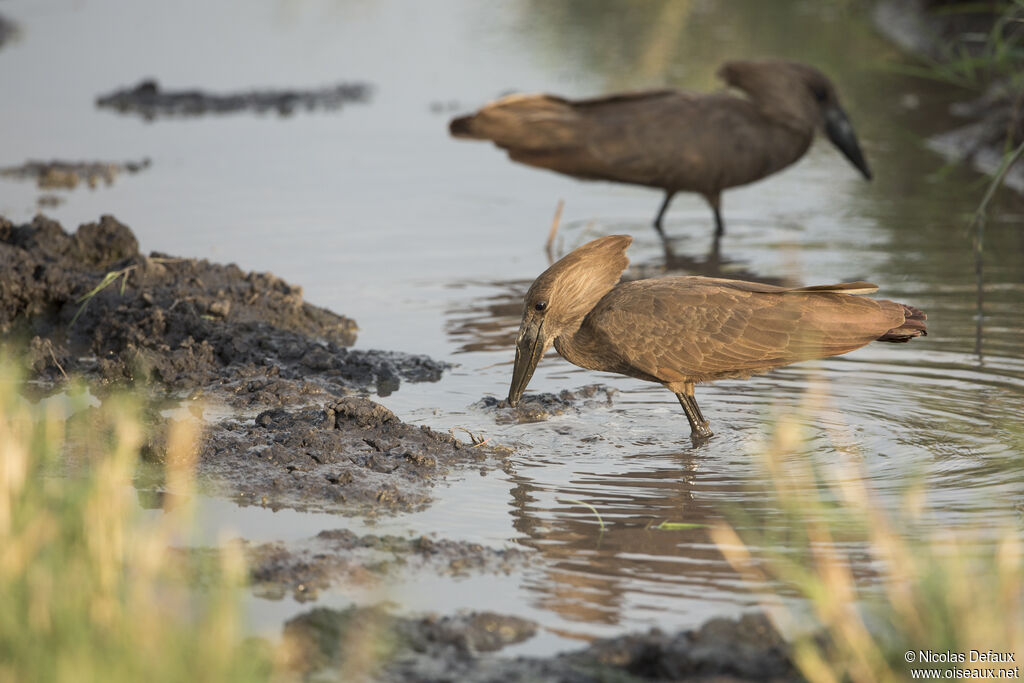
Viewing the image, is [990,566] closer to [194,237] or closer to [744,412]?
[744,412]

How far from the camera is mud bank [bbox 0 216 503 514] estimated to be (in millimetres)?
5789

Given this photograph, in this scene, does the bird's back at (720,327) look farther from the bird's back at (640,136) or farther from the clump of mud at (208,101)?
the clump of mud at (208,101)

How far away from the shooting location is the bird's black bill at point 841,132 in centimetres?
1113

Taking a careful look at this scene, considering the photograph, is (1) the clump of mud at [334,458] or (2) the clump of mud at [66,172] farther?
(2) the clump of mud at [66,172]

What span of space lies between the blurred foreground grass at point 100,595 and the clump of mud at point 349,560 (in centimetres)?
17

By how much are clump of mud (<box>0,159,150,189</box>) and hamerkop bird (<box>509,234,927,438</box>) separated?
7.02m

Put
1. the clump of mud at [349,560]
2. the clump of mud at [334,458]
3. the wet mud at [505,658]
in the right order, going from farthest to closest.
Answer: the clump of mud at [334,458]
the clump of mud at [349,560]
the wet mud at [505,658]

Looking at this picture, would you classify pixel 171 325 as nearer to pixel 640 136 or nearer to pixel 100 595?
pixel 100 595

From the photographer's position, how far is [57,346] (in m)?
7.46

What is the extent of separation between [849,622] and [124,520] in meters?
2.09

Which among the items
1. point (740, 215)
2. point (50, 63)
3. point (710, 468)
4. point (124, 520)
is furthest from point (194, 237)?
point (50, 63)

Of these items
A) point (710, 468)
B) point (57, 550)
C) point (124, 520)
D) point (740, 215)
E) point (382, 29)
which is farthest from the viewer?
point (382, 29)

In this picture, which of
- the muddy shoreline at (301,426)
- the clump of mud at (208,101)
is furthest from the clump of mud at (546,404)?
the clump of mud at (208,101)
